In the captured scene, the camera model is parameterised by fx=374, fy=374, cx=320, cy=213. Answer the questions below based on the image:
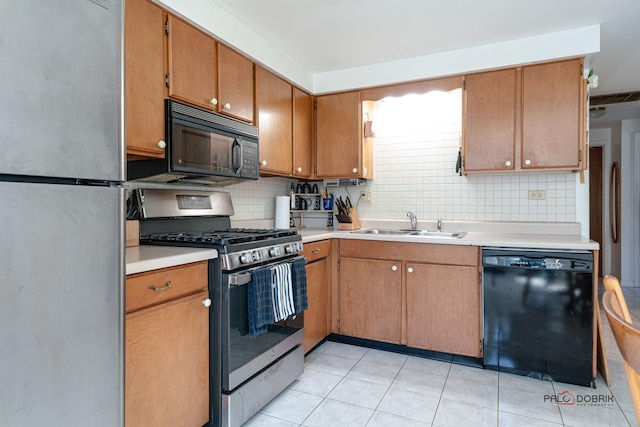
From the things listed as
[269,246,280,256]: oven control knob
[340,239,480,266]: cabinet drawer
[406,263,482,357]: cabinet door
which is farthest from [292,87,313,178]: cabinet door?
[406,263,482,357]: cabinet door

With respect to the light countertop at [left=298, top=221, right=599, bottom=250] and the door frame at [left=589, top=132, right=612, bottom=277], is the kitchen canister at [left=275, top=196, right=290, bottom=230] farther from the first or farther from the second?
the door frame at [left=589, top=132, right=612, bottom=277]

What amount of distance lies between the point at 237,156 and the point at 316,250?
909 mm

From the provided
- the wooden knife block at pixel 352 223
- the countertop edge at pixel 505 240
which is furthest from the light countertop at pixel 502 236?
the wooden knife block at pixel 352 223

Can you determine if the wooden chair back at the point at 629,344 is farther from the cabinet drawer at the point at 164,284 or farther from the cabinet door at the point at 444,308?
the cabinet door at the point at 444,308

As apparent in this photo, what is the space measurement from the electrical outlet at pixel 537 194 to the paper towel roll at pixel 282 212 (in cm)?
198

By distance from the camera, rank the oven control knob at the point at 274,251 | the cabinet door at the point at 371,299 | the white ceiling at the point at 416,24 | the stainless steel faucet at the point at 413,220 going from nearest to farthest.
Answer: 1. the oven control knob at the point at 274,251
2. the white ceiling at the point at 416,24
3. the cabinet door at the point at 371,299
4. the stainless steel faucet at the point at 413,220

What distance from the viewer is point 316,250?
9.15 ft

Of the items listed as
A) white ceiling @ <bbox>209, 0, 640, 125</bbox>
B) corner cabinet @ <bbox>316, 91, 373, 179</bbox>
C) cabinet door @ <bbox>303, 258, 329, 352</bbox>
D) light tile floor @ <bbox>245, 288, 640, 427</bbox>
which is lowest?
light tile floor @ <bbox>245, 288, 640, 427</bbox>

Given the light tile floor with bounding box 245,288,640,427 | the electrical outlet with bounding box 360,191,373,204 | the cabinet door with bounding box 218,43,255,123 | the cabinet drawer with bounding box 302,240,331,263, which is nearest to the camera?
the light tile floor with bounding box 245,288,640,427

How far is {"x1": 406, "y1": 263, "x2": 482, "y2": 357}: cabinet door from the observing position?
8.41ft

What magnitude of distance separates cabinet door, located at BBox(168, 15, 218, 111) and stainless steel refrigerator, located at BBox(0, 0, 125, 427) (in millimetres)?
1042

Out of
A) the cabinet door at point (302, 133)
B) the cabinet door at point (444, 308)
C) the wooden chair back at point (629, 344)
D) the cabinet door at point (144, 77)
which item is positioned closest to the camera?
the wooden chair back at point (629, 344)

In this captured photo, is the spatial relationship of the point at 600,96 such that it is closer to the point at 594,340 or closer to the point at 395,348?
the point at 594,340

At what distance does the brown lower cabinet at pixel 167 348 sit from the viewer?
142cm
